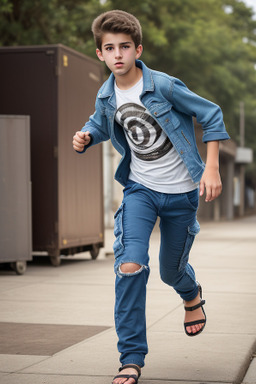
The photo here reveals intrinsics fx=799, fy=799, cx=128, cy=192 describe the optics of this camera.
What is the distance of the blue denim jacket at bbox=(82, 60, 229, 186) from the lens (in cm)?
416

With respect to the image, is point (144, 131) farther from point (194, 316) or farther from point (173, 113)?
point (194, 316)

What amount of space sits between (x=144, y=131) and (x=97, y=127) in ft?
1.00

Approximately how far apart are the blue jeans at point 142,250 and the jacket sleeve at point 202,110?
0.43 meters

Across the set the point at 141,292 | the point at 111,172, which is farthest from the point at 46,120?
the point at 111,172

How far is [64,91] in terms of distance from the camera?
1068 cm

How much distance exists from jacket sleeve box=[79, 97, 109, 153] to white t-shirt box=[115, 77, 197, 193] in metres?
0.13

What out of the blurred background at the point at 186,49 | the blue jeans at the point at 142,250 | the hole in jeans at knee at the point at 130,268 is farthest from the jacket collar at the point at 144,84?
the blurred background at the point at 186,49

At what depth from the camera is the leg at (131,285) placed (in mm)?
3916

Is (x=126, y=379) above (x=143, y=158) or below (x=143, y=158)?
below

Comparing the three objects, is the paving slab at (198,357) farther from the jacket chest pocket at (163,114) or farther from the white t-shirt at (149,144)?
the jacket chest pocket at (163,114)

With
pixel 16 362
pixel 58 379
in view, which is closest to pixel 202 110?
pixel 58 379

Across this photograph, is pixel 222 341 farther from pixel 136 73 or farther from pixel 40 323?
pixel 136 73

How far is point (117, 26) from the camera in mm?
4113

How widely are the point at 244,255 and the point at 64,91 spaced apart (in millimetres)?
4475
